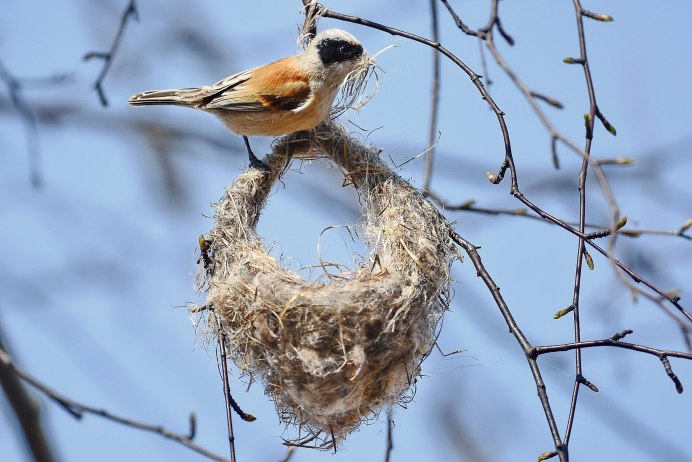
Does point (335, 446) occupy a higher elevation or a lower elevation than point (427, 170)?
Result: lower

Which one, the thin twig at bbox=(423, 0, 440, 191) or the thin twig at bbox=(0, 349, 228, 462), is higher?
the thin twig at bbox=(423, 0, 440, 191)

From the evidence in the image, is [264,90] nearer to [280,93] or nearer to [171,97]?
[280,93]

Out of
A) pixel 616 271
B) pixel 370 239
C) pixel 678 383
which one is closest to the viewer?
pixel 616 271

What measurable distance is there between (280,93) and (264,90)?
0.11 m

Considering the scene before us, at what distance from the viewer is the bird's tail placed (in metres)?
4.04

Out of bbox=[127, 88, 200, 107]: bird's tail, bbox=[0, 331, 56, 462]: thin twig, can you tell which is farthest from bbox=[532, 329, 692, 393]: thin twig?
bbox=[127, 88, 200, 107]: bird's tail

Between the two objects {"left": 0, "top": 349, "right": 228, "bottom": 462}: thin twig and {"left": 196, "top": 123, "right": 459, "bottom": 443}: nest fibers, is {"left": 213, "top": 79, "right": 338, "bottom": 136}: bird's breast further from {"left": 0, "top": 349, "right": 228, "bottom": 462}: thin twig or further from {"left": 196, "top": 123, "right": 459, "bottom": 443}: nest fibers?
{"left": 0, "top": 349, "right": 228, "bottom": 462}: thin twig

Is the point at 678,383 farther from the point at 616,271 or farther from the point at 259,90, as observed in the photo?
Result: the point at 259,90

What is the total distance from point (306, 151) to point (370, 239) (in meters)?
0.53

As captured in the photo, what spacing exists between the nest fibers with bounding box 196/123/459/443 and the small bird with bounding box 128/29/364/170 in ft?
0.83

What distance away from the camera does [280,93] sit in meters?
3.82

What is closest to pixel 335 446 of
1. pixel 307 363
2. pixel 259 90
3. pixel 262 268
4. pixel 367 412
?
pixel 367 412

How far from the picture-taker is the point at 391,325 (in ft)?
10.6

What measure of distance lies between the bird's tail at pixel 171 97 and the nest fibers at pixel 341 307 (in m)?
0.59
